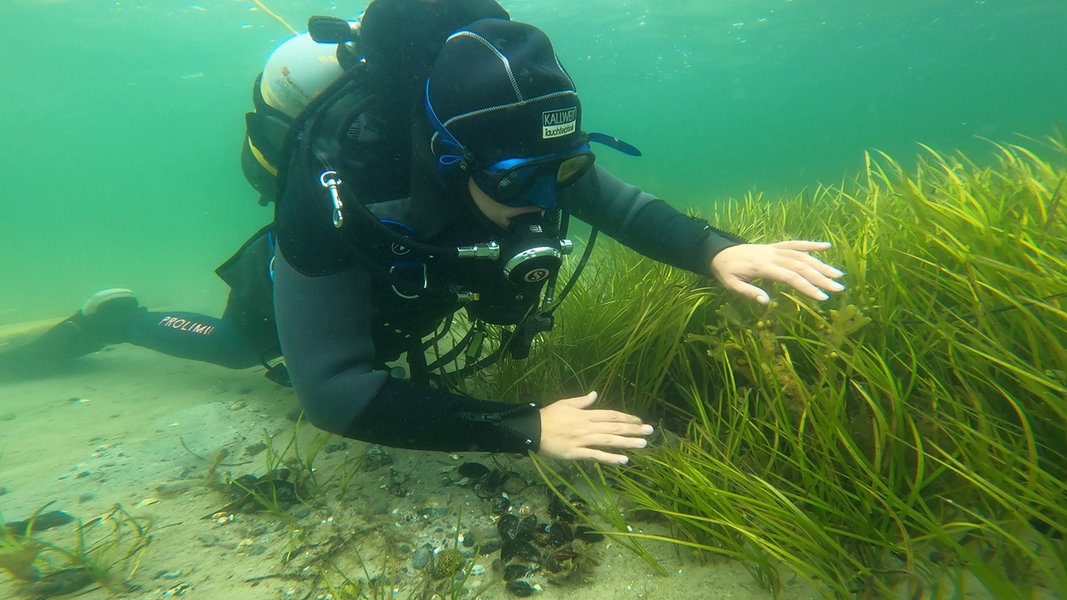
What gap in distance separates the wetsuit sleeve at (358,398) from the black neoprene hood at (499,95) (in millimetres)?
784

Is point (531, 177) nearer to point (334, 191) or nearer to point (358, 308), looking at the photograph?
point (334, 191)

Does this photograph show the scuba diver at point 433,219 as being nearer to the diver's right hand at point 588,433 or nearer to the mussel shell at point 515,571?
the diver's right hand at point 588,433

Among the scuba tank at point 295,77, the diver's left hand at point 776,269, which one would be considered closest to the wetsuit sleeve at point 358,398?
the scuba tank at point 295,77

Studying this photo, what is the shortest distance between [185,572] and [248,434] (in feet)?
4.47

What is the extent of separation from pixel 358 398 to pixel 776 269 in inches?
73.4

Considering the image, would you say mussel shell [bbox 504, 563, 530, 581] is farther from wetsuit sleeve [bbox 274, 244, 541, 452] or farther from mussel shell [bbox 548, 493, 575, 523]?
wetsuit sleeve [bbox 274, 244, 541, 452]

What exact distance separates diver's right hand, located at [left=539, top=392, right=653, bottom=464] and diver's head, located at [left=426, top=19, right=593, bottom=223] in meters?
0.92

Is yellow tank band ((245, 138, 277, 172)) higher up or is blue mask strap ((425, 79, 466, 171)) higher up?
yellow tank band ((245, 138, 277, 172))

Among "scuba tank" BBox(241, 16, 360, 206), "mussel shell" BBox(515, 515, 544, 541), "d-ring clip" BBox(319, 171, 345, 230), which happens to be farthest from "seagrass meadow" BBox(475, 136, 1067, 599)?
"scuba tank" BBox(241, 16, 360, 206)

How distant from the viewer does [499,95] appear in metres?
1.75

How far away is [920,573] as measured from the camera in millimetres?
1453

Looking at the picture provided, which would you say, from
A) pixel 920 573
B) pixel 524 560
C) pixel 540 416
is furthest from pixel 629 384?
pixel 920 573

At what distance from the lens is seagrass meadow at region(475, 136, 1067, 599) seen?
4.62 feet

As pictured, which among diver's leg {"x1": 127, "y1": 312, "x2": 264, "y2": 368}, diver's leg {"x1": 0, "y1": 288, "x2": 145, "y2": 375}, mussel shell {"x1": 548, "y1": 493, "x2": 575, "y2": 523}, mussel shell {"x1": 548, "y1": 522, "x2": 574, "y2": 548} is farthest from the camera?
diver's leg {"x1": 0, "y1": 288, "x2": 145, "y2": 375}
